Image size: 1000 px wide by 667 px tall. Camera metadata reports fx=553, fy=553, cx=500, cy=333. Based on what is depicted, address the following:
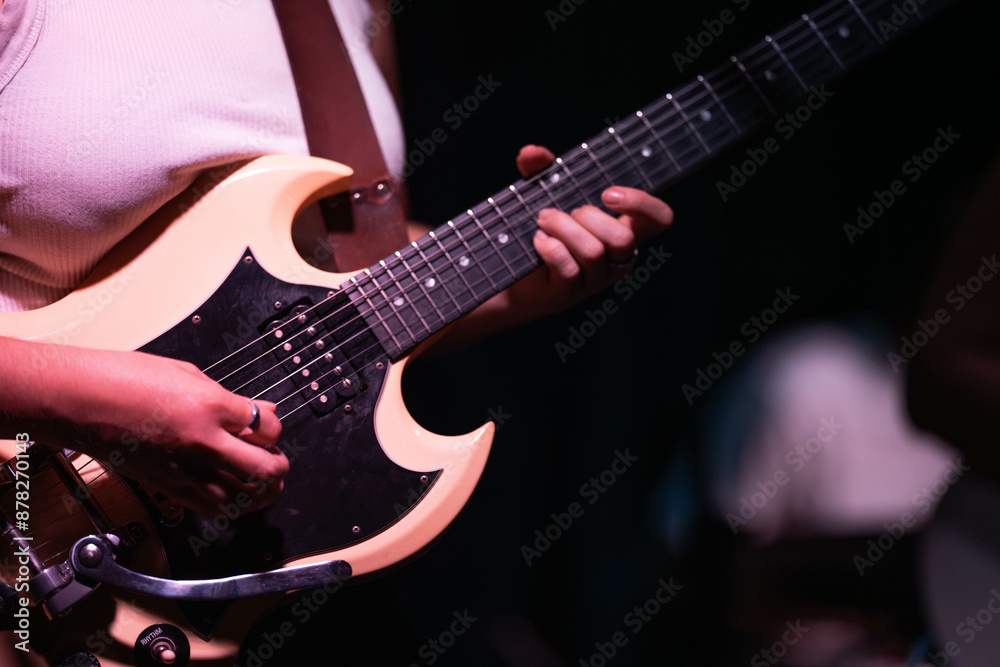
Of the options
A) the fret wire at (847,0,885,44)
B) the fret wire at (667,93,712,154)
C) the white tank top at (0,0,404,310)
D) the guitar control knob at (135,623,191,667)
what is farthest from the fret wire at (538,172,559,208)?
the guitar control knob at (135,623,191,667)

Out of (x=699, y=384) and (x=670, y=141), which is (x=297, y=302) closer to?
(x=670, y=141)

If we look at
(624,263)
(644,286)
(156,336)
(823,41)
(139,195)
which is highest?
(139,195)

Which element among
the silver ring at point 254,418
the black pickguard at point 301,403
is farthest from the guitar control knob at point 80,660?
the silver ring at point 254,418

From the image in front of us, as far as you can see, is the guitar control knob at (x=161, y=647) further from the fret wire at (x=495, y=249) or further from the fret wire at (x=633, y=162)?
the fret wire at (x=633, y=162)

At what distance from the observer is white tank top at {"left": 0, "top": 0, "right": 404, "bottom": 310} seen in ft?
1.97

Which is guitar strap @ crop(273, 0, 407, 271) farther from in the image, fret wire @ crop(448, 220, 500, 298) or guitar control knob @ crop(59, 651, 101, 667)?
guitar control knob @ crop(59, 651, 101, 667)

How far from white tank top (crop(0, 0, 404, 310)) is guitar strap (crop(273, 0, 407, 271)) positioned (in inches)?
4.5

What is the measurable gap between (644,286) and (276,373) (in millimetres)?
848

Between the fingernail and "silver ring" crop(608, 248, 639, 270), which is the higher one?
the fingernail

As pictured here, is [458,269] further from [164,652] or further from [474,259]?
[164,652]

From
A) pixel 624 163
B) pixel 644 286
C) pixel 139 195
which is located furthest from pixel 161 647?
pixel 644 286

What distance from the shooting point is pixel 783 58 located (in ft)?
2.69

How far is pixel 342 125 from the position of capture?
2.86 ft

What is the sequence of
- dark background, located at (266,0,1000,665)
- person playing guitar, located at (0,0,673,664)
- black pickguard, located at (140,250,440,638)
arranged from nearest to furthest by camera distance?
person playing guitar, located at (0,0,673,664) → black pickguard, located at (140,250,440,638) → dark background, located at (266,0,1000,665)
